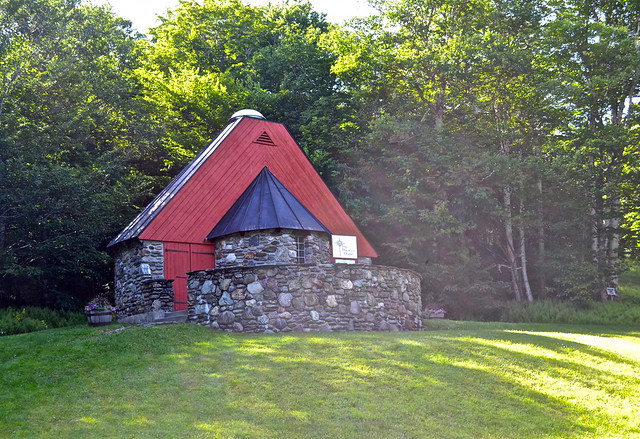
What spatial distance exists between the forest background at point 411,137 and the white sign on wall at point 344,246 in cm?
492

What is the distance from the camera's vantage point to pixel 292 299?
47.6ft

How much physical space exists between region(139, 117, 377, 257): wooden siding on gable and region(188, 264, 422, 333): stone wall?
14.9ft

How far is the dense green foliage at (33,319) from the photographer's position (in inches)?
715

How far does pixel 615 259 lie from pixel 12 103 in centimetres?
2639

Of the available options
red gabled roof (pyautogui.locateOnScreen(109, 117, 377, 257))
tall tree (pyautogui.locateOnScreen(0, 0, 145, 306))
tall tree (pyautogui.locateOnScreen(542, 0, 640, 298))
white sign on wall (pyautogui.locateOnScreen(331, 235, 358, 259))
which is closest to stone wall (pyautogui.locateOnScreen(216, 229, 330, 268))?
red gabled roof (pyautogui.locateOnScreen(109, 117, 377, 257))

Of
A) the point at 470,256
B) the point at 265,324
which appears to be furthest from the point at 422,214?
the point at 265,324

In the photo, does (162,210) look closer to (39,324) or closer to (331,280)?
(39,324)

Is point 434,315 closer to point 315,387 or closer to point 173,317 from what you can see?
point 173,317

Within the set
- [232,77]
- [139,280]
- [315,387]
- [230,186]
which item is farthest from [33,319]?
[232,77]

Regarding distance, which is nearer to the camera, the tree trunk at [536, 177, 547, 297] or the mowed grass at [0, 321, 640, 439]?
the mowed grass at [0, 321, 640, 439]

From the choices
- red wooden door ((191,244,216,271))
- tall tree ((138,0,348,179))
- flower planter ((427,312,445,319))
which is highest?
tall tree ((138,0,348,179))

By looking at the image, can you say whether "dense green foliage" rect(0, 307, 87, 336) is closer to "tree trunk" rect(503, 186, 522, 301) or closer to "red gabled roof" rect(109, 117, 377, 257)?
"red gabled roof" rect(109, 117, 377, 257)

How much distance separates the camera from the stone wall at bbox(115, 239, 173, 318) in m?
17.7

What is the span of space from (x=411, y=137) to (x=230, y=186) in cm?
1079
